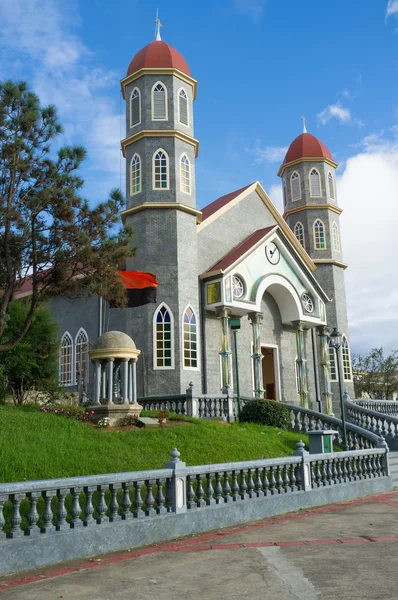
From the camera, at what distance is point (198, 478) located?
10.2 meters

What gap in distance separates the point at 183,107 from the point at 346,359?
13481 mm

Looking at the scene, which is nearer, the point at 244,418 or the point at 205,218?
the point at 244,418

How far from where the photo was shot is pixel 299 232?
3027cm

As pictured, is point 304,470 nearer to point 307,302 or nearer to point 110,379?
point 110,379

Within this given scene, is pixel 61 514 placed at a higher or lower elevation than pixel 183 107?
lower

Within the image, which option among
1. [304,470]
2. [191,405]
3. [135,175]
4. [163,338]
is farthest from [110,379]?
[135,175]

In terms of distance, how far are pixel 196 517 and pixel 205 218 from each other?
53.0 ft

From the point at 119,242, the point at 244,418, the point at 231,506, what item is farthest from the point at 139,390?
the point at 231,506

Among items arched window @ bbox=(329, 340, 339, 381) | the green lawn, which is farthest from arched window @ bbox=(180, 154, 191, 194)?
arched window @ bbox=(329, 340, 339, 381)

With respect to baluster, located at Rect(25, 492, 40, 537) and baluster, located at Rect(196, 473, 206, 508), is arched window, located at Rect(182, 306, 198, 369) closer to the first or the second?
baluster, located at Rect(196, 473, 206, 508)

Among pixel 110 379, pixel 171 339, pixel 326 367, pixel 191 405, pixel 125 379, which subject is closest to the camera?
pixel 110 379

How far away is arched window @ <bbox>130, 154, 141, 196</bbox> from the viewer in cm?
2350

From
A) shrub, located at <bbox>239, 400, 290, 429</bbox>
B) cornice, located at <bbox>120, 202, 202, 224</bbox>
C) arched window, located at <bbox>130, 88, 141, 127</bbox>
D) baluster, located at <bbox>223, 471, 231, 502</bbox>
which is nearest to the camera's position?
baluster, located at <bbox>223, 471, 231, 502</bbox>

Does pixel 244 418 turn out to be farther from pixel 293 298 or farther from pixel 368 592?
pixel 368 592
